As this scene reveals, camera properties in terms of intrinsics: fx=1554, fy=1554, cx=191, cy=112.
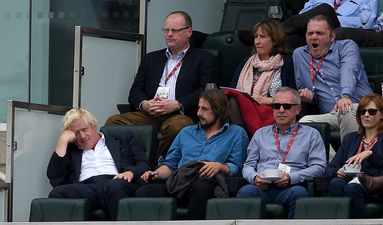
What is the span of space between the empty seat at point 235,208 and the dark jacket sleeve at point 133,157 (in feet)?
3.89

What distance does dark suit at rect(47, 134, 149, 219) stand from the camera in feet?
41.7

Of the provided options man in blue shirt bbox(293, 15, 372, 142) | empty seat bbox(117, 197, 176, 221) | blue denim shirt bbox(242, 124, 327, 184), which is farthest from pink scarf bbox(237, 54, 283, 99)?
empty seat bbox(117, 197, 176, 221)

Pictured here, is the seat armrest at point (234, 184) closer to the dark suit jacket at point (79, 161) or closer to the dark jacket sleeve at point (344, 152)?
the dark jacket sleeve at point (344, 152)

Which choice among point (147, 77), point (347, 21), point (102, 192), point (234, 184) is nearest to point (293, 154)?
point (234, 184)

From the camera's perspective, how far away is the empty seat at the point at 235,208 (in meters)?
11.8

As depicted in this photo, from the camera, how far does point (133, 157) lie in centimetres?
1324

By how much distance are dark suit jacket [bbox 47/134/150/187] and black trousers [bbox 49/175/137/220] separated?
9.4 inches

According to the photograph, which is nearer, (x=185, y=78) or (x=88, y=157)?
(x=88, y=157)

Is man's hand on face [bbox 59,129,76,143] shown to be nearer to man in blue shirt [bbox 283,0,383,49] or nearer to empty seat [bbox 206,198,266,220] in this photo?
empty seat [bbox 206,198,266,220]

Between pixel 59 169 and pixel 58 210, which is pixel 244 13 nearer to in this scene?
pixel 59 169

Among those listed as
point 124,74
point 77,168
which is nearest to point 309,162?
point 77,168

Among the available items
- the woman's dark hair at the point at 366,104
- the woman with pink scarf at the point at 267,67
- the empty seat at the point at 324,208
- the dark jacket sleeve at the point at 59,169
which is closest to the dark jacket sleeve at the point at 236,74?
the woman with pink scarf at the point at 267,67

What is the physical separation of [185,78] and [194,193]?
2056mm

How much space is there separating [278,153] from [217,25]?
4.01 metres
